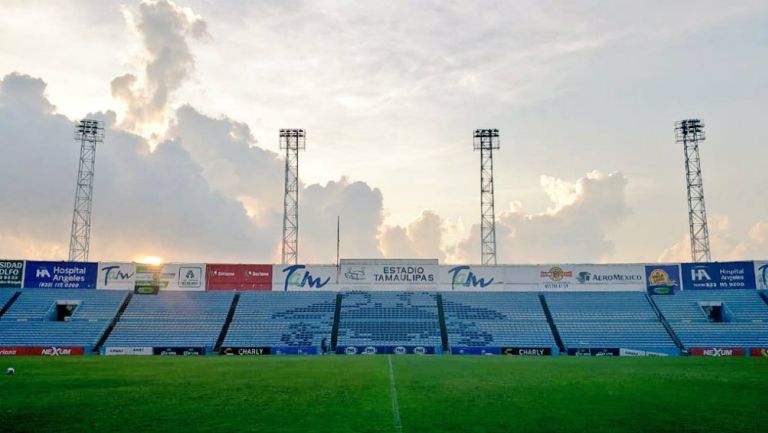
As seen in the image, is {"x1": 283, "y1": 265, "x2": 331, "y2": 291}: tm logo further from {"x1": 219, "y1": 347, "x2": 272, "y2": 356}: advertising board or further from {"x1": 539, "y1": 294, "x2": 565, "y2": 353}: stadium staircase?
{"x1": 539, "y1": 294, "x2": 565, "y2": 353}: stadium staircase

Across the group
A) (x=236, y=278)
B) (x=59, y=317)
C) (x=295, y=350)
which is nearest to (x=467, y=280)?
(x=295, y=350)

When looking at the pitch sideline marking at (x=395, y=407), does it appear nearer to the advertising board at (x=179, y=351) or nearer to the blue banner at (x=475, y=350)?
the blue banner at (x=475, y=350)

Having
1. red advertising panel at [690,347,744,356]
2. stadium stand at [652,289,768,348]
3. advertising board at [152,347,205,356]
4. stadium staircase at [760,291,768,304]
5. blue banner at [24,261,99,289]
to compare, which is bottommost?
advertising board at [152,347,205,356]

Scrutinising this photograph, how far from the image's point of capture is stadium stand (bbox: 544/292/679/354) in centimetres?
6075

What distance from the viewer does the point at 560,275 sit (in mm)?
74062

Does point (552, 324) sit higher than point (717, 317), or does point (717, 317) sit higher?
point (717, 317)

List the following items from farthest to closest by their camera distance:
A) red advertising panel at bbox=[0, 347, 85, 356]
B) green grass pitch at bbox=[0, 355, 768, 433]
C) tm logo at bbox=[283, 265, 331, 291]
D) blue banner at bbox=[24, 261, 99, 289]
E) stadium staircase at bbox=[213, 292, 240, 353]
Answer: tm logo at bbox=[283, 265, 331, 291] → blue banner at bbox=[24, 261, 99, 289] → stadium staircase at bbox=[213, 292, 240, 353] → red advertising panel at bbox=[0, 347, 85, 356] → green grass pitch at bbox=[0, 355, 768, 433]

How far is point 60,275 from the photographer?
7112cm

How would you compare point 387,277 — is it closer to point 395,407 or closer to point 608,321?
point 608,321

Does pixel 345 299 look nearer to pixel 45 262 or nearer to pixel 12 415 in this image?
pixel 45 262

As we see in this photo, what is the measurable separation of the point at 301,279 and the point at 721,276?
50080 mm

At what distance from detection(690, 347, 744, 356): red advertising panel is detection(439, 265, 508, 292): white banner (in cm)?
2314

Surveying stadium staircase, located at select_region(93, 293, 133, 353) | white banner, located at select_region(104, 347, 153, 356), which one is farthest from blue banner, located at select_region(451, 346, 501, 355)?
stadium staircase, located at select_region(93, 293, 133, 353)

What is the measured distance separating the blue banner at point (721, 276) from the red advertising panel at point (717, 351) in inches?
571
